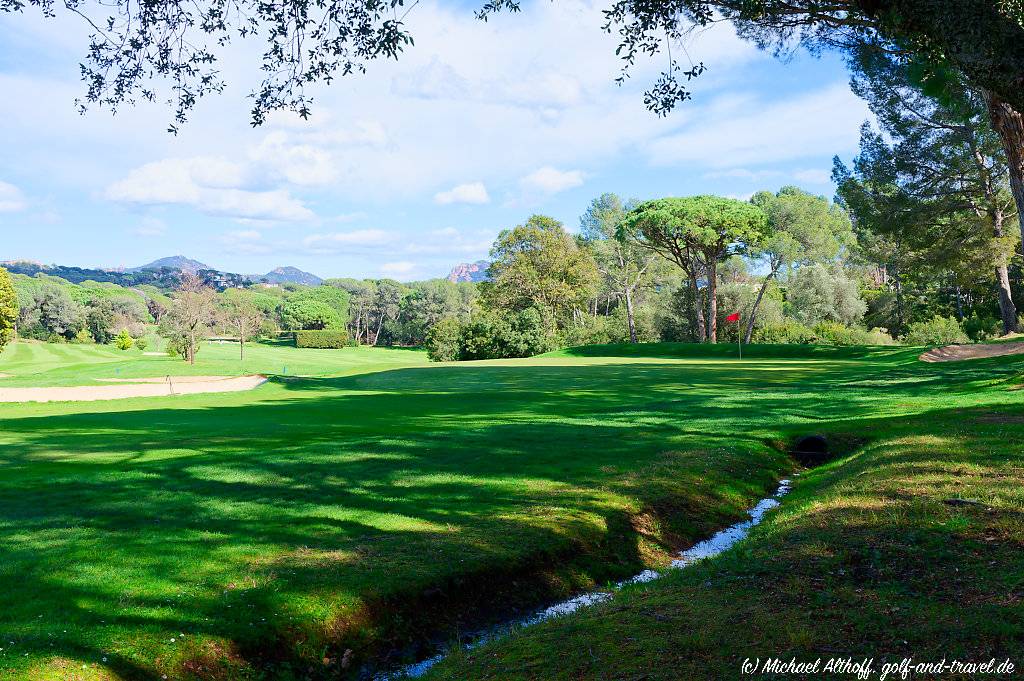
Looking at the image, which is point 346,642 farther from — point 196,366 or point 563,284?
point 563,284

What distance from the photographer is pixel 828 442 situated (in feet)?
51.9

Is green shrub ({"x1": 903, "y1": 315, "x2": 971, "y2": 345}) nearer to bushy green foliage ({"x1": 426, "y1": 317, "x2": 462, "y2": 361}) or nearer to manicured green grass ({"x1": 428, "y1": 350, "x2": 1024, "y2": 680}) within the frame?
bushy green foliage ({"x1": 426, "y1": 317, "x2": 462, "y2": 361})

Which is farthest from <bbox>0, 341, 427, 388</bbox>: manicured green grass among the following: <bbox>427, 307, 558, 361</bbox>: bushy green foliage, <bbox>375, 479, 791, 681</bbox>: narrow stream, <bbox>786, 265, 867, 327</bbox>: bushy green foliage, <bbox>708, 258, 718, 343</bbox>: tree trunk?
<bbox>375, 479, 791, 681</bbox>: narrow stream

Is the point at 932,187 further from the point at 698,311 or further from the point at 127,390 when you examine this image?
the point at 127,390

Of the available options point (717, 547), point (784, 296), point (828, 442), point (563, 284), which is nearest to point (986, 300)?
point (784, 296)

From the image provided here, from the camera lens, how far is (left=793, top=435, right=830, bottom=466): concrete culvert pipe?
1532 cm

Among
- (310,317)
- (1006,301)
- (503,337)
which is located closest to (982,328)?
(1006,301)

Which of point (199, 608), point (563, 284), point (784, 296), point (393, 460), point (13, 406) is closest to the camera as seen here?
point (199, 608)

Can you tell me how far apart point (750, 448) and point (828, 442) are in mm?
1912

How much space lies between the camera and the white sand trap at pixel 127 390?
36281 millimetres

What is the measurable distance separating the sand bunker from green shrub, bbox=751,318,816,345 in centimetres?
2119

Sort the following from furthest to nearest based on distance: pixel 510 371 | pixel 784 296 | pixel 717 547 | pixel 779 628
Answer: pixel 784 296
pixel 510 371
pixel 717 547
pixel 779 628

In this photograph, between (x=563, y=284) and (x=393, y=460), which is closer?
(x=393, y=460)

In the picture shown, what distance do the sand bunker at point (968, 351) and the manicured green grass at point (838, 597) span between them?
26.4m
